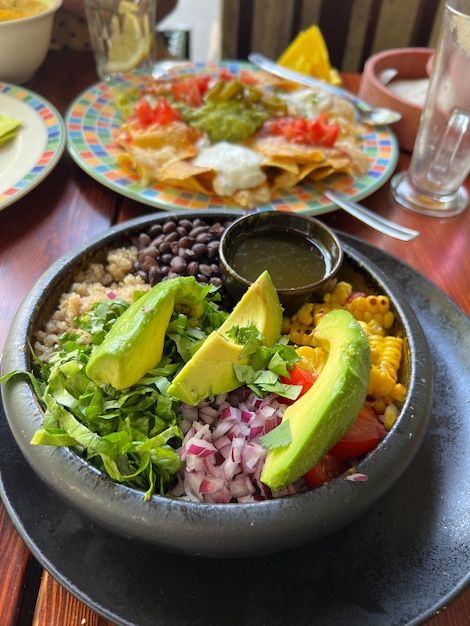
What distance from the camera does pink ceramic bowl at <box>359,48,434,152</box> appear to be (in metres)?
1.96

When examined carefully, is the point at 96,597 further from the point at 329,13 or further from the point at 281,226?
the point at 329,13

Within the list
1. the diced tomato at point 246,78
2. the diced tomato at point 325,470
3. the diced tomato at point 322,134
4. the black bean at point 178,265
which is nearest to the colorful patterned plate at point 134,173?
the diced tomato at point 322,134

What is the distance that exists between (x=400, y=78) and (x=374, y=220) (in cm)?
94

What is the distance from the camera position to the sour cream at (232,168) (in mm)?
1644

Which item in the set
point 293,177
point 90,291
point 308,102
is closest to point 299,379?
point 90,291

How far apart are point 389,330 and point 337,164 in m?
0.74

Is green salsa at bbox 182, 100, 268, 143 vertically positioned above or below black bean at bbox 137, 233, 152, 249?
above

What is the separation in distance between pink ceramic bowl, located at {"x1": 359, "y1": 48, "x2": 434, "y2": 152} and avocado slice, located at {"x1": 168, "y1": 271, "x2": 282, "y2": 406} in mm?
1245

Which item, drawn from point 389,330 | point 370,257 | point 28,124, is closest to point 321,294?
point 389,330

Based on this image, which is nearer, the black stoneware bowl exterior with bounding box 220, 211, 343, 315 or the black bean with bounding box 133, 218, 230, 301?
the black stoneware bowl exterior with bounding box 220, 211, 343, 315

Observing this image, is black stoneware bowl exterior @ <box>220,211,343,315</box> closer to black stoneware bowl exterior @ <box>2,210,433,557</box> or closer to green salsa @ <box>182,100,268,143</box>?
black stoneware bowl exterior @ <box>2,210,433,557</box>

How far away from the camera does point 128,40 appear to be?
2209 millimetres

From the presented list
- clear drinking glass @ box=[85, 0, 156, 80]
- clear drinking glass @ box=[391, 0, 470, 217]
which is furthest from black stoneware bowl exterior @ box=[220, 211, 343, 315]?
clear drinking glass @ box=[85, 0, 156, 80]

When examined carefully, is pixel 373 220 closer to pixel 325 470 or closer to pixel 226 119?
pixel 226 119
